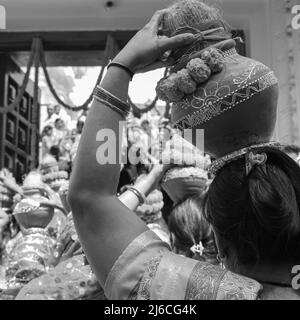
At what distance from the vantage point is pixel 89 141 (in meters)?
0.80

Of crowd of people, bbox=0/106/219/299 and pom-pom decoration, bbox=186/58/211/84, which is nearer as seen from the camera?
pom-pom decoration, bbox=186/58/211/84

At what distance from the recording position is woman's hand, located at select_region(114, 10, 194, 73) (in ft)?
2.74

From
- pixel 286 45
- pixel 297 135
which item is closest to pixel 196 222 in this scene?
pixel 297 135

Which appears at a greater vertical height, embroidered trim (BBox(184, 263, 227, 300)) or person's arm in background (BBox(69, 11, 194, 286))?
person's arm in background (BBox(69, 11, 194, 286))

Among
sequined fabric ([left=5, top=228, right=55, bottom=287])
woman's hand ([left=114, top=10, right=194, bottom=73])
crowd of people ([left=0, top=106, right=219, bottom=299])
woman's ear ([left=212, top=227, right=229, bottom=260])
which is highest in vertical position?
woman's hand ([left=114, top=10, right=194, bottom=73])

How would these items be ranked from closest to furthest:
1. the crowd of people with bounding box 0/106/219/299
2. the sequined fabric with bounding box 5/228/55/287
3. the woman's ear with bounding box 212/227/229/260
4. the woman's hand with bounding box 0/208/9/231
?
the woman's ear with bounding box 212/227/229/260 < the crowd of people with bounding box 0/106/219/299 < the sequined fabric with bounding box 5/228/55/287 < the woman's hand with bounding box 0/208/9/231

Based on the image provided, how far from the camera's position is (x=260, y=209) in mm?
797

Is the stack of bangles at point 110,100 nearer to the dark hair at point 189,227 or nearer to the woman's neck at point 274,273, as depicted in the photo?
the woman's neck at point 274,273

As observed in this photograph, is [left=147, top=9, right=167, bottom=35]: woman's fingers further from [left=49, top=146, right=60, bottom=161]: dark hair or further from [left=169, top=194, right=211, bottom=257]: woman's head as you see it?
[left=49, top=146, right=60, bottom=161]: dark hair

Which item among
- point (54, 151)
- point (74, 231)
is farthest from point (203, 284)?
point (54, 151)

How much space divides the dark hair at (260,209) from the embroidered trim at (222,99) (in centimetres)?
9

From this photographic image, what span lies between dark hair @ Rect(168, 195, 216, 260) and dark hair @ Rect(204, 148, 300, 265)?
974 mm

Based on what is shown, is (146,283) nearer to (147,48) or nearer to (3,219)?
(147,48)

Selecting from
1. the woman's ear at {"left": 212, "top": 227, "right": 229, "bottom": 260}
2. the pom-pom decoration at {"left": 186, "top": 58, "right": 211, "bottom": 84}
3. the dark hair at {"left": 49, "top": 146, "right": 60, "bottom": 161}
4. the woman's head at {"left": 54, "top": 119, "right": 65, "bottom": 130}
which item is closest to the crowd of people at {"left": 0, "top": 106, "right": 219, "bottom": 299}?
the woman's ear at {"left": 212, "top": 227, "right": 229, "bottom": 260}
